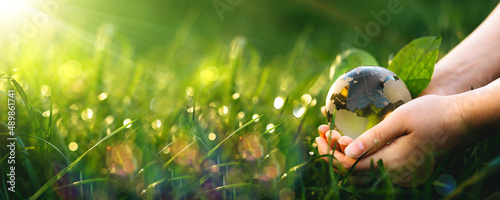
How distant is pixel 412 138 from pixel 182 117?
809 millimetres

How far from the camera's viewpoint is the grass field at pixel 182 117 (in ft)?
3.77

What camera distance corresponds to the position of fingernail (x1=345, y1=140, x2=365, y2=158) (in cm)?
110

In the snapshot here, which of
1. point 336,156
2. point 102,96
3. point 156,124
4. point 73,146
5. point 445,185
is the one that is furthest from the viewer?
point 102,96

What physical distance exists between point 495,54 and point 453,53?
0.49 feet

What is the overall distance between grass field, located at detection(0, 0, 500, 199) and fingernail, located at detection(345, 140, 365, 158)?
8cm

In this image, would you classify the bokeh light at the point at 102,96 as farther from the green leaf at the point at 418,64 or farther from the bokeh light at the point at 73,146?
the green leaf at the point at 418,64

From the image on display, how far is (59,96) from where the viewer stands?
66.6 inches

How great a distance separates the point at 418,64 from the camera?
1392mm

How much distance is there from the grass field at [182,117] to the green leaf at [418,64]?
27 centimetres

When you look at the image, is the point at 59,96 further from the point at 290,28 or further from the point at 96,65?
the point at 290,28

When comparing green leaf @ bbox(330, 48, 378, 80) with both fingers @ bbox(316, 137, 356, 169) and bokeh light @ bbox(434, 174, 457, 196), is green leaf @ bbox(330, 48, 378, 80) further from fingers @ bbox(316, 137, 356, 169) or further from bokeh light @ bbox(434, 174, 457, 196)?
bokeh light @ bbox(434, 174, 457, 196)

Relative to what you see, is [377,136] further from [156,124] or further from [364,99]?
[156,124]

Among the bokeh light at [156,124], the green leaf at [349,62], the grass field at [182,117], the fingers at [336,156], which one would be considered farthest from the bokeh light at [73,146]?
the green leaf at [349,62]

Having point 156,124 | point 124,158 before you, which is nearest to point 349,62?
point 156,124
